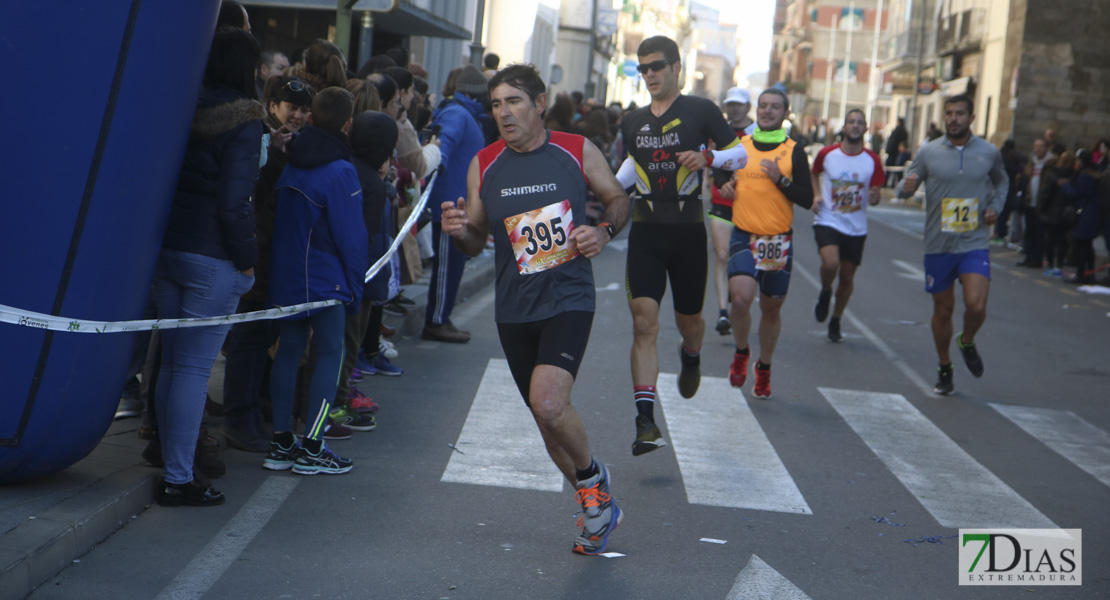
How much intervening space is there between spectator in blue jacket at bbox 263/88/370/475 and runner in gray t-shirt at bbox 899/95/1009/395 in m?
4.51

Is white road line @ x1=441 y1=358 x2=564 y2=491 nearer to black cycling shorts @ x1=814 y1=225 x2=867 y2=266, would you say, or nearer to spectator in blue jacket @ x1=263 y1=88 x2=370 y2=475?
spectator in blue jacket @ x1=263 y1=88 x2=370 y2=475

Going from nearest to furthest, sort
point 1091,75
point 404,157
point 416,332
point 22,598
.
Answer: point 22,598 → point 404,157 → point 416,332 → point 1091,75

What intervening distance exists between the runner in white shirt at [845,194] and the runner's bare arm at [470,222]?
5862mm

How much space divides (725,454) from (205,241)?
10.2ft

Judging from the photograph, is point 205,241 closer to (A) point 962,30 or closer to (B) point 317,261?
(B) point 317,261

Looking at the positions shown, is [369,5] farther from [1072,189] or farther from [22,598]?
[1072,189]

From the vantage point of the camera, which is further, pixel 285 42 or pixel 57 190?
pixel 285 42

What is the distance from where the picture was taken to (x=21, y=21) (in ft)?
13.4

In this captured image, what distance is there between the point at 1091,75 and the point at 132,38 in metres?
33.1

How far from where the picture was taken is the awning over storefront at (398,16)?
34.8 feet

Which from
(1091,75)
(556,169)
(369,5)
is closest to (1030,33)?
(1091,75)

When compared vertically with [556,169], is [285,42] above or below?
above

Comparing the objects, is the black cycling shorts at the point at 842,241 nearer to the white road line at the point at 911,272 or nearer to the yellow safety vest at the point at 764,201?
the yellow safety vest at the point at 764,201

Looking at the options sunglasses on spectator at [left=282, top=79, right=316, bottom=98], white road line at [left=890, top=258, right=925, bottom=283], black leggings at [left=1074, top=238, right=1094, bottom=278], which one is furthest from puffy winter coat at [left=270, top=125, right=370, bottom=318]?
black leggings at [left=1074, top=238, right=1094, bottom=278]
